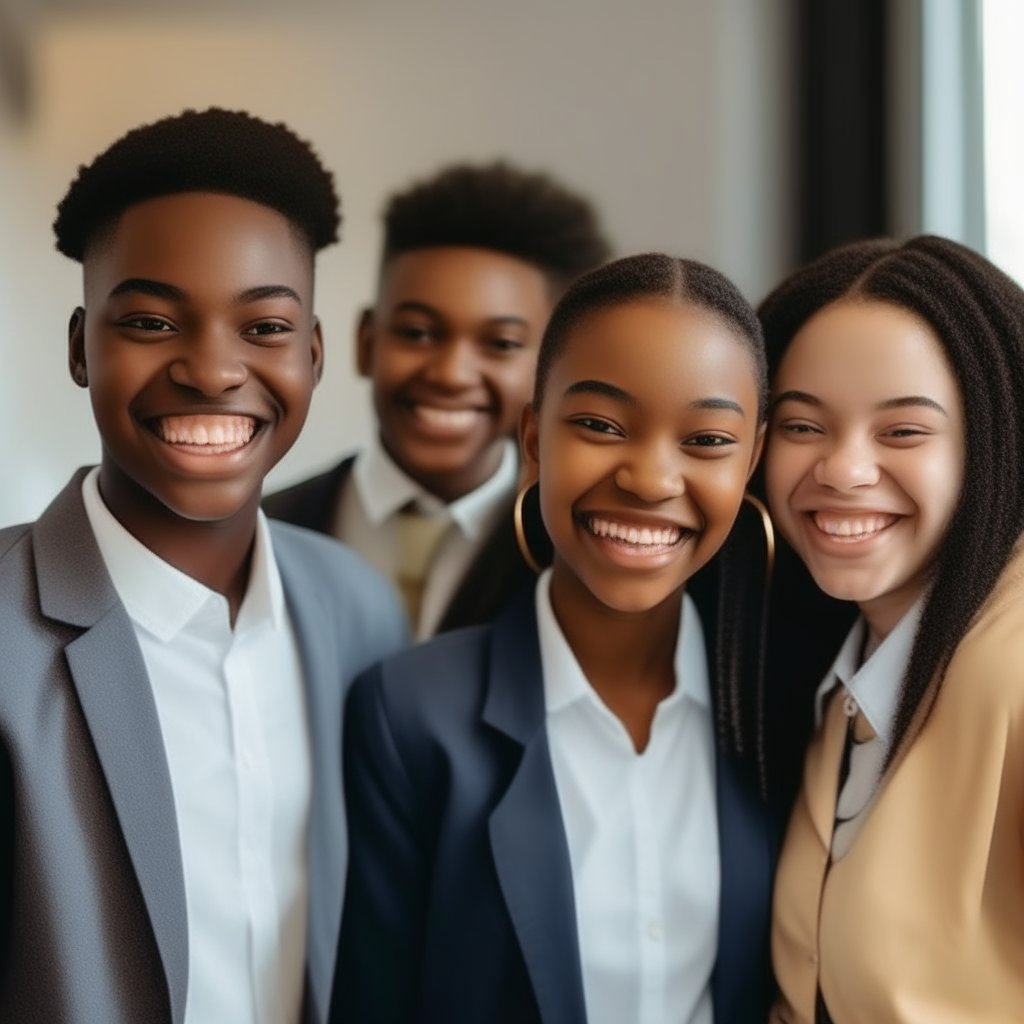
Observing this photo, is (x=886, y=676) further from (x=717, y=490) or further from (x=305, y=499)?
(x=305, y=499)

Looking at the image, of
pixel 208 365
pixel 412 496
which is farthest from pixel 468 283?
pixel 208 365

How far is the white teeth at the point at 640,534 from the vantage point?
117 centimetres

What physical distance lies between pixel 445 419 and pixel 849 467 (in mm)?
744

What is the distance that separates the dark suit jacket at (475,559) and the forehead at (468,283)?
0.94 ft

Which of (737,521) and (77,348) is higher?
(77,348)

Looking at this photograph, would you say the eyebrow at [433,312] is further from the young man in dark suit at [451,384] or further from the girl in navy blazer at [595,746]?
the girl in navy blazer at [595,746]

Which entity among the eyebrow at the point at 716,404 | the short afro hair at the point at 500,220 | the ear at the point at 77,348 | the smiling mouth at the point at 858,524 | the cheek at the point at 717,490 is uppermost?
the short afro hair at the point at 500,220

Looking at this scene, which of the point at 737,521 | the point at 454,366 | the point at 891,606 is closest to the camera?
the point at 891,606

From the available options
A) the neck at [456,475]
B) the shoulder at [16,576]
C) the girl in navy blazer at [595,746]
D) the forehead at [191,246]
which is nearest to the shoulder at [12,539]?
the shoulder at [16,576]

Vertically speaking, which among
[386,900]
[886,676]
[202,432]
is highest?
[202,432]

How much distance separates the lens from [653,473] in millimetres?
1129

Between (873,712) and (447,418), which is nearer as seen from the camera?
(873,712)

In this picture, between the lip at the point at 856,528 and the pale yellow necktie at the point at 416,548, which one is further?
the pale yellow necktie at the point at 416,548

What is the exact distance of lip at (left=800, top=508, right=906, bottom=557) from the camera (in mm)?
1201
